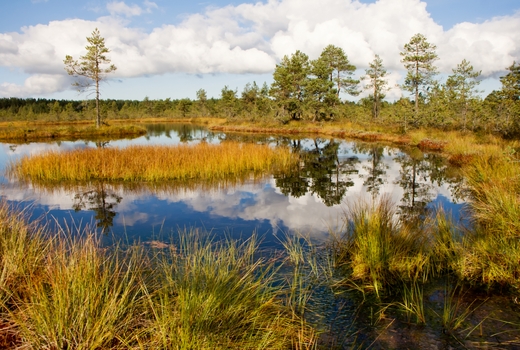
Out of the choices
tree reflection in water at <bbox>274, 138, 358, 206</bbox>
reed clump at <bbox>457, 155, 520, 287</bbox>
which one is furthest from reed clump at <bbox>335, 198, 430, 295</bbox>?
tree reflection in water at <bbox>274, 138, 358, 206</bbox>

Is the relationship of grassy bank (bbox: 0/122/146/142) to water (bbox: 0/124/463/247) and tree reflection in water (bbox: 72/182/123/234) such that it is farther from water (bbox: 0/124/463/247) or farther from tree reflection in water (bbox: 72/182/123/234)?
tree reflection in water (bbox: 72/182/123/234)

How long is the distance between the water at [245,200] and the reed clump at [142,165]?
779mm

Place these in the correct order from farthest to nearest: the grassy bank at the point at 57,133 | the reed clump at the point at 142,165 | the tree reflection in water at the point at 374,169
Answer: the grassy bank at the point at 57,133
the reed clump at the point at 142,165
the tree reflection in water at the point at 374,169

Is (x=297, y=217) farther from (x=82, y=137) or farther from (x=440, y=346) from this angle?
(x=82, y=137)

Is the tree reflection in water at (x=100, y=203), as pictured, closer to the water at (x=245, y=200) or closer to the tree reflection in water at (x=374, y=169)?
the water at (x=245, y=200)

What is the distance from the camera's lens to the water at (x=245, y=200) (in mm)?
7750

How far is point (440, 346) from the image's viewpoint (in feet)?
11.7

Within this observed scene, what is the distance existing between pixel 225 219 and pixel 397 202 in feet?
16.8

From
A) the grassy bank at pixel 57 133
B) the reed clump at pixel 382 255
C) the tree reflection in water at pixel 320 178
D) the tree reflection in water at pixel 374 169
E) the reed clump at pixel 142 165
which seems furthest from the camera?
the grassy bank at pixel 57 133

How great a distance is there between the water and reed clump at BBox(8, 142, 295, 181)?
2.56 ft

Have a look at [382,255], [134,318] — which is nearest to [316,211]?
[382,255]

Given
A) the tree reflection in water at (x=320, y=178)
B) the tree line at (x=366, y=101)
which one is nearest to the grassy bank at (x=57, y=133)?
the tree line at (x=366, y=101)

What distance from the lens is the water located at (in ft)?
25.4

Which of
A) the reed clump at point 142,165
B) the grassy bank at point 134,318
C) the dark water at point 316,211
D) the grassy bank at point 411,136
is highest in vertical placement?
the grassy bank at point 411,136
